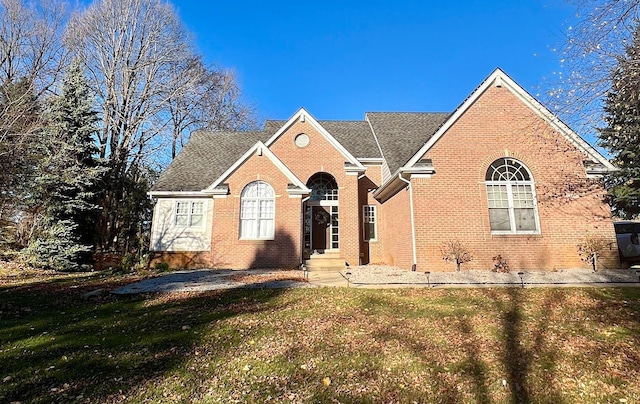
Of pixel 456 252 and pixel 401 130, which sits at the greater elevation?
pixel 401 130

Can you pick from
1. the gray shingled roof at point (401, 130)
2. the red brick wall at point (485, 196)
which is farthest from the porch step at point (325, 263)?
the gray shingled roof at point (401, 130)

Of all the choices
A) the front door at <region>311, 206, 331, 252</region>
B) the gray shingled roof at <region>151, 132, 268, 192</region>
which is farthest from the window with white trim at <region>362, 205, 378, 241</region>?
the gray shingled roof at <region>151, 132, 268, 192</region>

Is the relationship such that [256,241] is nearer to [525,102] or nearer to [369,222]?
[369,222]

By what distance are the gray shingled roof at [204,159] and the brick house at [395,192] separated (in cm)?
10

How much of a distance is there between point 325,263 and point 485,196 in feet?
23.6

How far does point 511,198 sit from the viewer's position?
12016mm

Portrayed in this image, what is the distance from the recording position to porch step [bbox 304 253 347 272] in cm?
1460

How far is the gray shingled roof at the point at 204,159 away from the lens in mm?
16905

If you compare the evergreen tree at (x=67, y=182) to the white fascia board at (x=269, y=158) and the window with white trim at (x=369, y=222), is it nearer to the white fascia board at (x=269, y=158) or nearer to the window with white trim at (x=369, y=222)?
the white fascia board at (x=269, y=158)

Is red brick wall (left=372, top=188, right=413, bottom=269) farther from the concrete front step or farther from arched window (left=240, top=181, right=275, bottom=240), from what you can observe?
arched window (left=240, top=181, right=275, bottom=240)

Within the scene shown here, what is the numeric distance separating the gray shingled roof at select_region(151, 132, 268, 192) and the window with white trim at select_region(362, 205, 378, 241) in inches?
298

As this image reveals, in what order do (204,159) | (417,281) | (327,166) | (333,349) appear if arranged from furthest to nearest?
(204,159) → (327,166) → (417,281) → (333,349)

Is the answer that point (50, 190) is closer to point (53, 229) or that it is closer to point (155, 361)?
point (53, 229)

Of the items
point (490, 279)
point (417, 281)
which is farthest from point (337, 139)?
point (490, 279)
